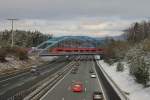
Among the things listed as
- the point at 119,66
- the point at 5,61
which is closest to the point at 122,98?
the point at 119,66

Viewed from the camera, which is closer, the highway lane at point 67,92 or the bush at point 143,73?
the highway lane at point 67,92

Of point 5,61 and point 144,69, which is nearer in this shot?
point 144,69

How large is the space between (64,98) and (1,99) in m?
10.6

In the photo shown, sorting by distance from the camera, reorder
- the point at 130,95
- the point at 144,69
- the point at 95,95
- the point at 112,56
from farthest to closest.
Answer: the point at 112,56
the point at 144,69
the point at 130,95
the point at 95,95

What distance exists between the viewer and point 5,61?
382 feet

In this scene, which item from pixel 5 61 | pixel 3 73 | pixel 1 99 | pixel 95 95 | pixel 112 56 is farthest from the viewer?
pixel 112 56

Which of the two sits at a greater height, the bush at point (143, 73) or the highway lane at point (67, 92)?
the bush at point (143, 73)

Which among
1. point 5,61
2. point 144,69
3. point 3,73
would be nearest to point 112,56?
point 5,61

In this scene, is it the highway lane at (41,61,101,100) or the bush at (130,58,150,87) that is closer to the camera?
the highway lane at (41,61,101,100)

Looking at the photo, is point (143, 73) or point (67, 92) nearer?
point (143, 73)

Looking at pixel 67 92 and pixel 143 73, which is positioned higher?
pixel 143 73

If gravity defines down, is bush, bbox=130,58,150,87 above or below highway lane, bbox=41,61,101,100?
above

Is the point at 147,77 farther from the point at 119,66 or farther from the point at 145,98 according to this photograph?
the point at 119,66

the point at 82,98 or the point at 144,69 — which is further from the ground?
the point at 144,69
